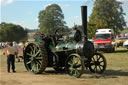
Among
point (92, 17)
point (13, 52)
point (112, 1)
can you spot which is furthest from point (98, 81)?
point (112, 1)

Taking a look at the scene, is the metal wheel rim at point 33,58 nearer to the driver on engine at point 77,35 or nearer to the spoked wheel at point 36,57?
the spoked wheel at point 36,57

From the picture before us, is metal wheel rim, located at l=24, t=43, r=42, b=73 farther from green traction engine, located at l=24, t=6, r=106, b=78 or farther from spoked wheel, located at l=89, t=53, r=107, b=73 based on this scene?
spoked wheel, located at l=89, t=53, r=107, b=73

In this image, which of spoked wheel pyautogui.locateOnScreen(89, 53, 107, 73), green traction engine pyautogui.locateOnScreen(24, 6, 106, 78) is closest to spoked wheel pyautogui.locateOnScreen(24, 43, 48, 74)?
green traction engine pyautogui.locateOnScreen(24, 6, 106, 78)

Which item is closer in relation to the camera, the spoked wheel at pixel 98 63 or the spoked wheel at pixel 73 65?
the spoked wheel at pixel 73 65

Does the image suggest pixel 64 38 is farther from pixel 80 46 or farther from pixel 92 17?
pixel 92 17

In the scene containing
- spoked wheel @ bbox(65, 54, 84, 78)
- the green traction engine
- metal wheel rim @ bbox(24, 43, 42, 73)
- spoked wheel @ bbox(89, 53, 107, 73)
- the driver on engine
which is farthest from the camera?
metal wheel rim @ bbox(24, 43, 42, 73)

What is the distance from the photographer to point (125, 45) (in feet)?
75.3

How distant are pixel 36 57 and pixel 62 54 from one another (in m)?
1.11

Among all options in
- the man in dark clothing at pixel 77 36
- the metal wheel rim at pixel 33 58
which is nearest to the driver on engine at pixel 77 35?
the man in dark clothing at pixel 77 36

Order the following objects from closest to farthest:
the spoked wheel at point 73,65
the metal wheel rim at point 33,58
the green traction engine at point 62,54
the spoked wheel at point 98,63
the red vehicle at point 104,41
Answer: the spoked wheel at point 73,65, the green traction engine at point 62,54, the spoked wheel at point 98,63, the metal wheel rim at point 33,58, the red vehicle at point 104,41

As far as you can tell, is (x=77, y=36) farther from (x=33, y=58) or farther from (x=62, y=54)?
(x=33, y=58)

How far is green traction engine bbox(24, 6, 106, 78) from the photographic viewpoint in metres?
8.59

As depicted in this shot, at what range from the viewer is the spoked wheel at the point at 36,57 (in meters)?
9.13

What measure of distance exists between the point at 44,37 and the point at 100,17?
133 feet
